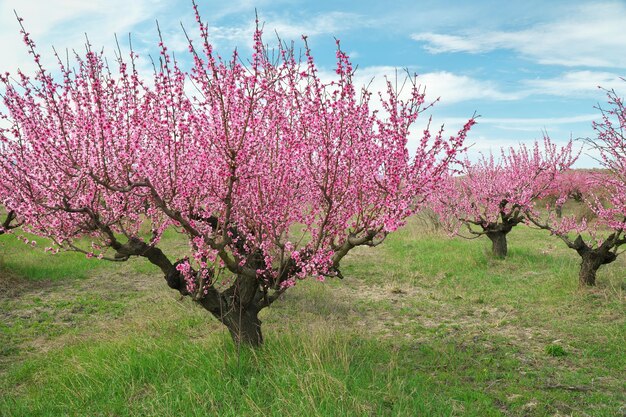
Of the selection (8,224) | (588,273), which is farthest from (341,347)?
(8,224)

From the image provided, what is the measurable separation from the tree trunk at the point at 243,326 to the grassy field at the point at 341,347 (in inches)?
9.2

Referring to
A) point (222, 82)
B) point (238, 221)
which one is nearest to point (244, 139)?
point (222, 82)

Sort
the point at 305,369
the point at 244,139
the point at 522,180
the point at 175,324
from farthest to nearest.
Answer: the point at 522,180 < the point at 175,324 < the point at 305,369 < the point at 244,139

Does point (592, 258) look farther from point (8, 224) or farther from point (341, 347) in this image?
point (8, 224)

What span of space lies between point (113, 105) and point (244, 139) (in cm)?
244

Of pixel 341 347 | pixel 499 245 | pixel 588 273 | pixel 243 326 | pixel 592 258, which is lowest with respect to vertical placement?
pixel 341 347

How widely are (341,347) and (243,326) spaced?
1.56 metres

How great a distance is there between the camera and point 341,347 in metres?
6.98

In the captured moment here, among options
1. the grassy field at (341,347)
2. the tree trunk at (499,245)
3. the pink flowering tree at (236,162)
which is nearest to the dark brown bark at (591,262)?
the grassy field at (341,347)

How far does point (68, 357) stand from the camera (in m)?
8.30

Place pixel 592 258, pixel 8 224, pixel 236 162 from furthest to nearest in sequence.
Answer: pixel 8 224 < pixel 592 258 < pixel 236 162

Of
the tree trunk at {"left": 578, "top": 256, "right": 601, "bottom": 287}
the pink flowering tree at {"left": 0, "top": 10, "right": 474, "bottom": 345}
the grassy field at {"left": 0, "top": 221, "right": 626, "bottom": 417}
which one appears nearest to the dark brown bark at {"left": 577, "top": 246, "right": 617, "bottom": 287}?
the tree trunk at {"left": 578, "top": 256, "right": 601, "bottom": 287}

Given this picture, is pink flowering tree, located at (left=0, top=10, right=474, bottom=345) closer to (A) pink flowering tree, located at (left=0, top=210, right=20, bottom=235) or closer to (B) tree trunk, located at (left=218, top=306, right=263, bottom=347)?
(B) tree trunk, located at (left=218, top=306, right=263, bottom=347)

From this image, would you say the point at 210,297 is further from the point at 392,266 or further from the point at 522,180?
the point at 522,180
